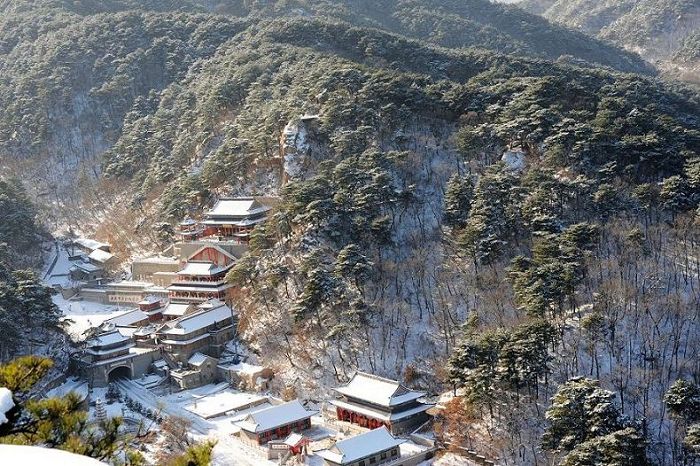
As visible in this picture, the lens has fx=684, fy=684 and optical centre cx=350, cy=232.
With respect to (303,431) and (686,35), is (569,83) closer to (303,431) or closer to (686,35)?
(303,431)

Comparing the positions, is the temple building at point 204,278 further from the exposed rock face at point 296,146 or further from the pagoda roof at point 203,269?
the exposed rock face at point 296,146

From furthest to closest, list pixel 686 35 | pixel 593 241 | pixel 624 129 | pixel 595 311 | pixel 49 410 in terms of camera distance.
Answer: pixel 686 35 → pixel 624 129 → pixel 593 241 → pixel 595 311 → pixel 49 410

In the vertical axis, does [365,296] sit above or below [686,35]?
below

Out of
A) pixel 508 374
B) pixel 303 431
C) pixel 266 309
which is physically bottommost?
pixel 303 431

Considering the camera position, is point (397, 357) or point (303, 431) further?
point (397, 357)

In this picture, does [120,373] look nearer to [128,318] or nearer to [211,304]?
[128,318]

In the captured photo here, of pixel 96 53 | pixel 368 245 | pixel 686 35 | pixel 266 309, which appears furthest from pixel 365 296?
pixel 686 35

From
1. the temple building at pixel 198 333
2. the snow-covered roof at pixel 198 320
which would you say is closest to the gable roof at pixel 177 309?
the temple building at pixel 198 333
